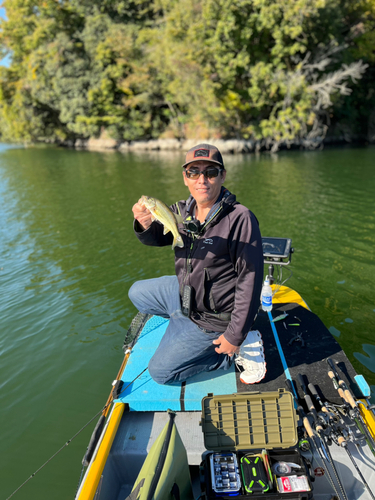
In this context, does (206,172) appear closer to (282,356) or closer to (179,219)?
(179,219)

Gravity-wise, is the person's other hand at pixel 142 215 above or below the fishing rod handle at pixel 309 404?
above

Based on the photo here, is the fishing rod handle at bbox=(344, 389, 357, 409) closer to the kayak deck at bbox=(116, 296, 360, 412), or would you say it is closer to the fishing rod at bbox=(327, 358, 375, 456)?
the fishing rod at bbox=(327, 358, 375, 456)

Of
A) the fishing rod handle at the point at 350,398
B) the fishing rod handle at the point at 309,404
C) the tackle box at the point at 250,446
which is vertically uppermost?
the fishing rod handle at the point at 350,398

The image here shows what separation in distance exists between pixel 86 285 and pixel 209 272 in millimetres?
5298

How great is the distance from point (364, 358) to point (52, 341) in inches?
210

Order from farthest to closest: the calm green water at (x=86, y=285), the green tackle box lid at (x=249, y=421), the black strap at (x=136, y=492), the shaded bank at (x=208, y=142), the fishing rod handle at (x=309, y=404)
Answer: the shaded bank at (x=208, y=142), the calm green water at (x=86, y=285), the fishing rod handle at (x=309, y=404), the green tackle box lid at (x=249, y=421), the black strap at (x=136, y=492)

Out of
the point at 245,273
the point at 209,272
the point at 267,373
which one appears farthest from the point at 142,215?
the point at 267,373

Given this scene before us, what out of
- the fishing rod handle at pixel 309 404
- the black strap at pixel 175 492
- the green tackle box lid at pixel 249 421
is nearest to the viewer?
the black strap at pixel 175 492

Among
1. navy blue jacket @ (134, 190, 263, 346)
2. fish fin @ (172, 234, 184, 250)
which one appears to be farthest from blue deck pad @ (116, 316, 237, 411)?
fish fin @ (172, 234, 184, 250)

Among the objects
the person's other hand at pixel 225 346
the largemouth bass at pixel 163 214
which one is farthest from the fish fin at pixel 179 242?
the person's other hand at pixel 225 346

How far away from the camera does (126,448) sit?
310 cm

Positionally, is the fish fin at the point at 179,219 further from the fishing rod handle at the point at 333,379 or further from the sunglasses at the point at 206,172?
the fishing rod handle at the point at 333,379

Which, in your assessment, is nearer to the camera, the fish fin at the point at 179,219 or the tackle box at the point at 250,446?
the tackle box at the point at 250,446

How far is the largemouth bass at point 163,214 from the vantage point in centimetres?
323
